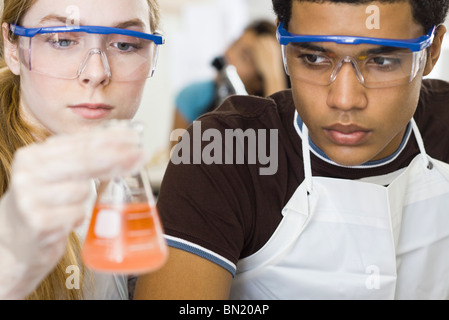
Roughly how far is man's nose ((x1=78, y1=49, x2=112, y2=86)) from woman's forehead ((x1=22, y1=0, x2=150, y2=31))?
3.3 inches

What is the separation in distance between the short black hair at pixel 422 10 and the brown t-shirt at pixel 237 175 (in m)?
0.28

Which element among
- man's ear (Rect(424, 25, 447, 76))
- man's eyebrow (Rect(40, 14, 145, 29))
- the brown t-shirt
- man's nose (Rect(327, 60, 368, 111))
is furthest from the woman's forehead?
man's ear (Rect(424, 25, 447, 76))

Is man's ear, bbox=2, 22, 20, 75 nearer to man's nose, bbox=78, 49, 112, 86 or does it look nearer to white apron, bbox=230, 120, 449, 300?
man's nose, bbox=78, 49, 112, 86

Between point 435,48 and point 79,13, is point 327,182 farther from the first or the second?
point 79,13

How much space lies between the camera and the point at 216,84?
424cm

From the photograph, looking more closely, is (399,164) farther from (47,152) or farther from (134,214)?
(47,152)

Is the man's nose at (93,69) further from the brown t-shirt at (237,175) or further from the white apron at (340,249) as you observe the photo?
the white apron at (340,249)

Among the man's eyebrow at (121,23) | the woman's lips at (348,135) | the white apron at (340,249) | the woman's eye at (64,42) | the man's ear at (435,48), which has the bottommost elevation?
the white apron at (340,249)

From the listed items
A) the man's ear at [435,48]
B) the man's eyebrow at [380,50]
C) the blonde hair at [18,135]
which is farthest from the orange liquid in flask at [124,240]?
the man's ear at [435,48]

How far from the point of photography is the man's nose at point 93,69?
1524 mm

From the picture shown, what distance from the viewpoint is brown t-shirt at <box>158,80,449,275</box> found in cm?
152
